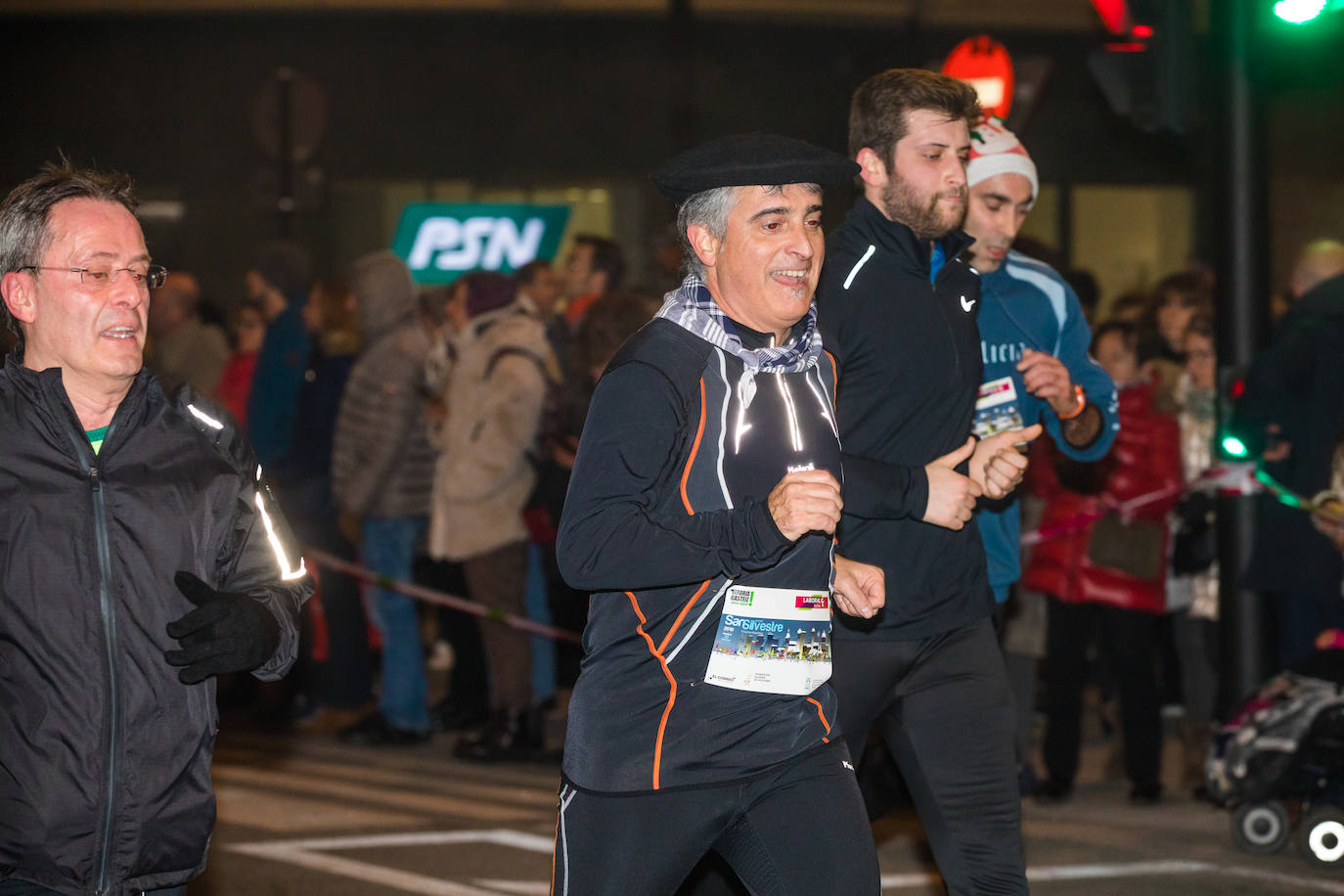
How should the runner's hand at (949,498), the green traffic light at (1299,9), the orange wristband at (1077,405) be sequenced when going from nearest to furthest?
the runner's hand at (949,498)
the orange wristband at (1077,405)
the green traffic light at (1299,9)

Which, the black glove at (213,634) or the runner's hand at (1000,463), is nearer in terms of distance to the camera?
the black glove at (213,634)

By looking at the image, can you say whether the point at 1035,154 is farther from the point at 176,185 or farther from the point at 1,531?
the point at 1,531

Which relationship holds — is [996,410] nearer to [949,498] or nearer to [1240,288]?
[949,498]

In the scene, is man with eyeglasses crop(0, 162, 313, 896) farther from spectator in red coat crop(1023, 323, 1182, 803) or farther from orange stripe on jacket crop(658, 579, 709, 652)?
spectator in red coat crop(1023, 323, 1182, 803)

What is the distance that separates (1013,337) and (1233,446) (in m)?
2.88

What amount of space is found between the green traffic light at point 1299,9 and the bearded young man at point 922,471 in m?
2.69

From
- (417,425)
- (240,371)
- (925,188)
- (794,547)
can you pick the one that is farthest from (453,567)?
(794,547)

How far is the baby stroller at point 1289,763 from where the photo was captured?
6809 millimetres

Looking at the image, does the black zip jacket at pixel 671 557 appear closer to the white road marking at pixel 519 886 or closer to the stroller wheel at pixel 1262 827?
the white road marking at pixel 519 886

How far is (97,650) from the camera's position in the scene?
129 inches

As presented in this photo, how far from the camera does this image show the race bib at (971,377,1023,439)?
17.0 ft

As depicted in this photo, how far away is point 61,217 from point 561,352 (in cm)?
662

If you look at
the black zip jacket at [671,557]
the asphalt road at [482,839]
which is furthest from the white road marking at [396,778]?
the black zip jacket at [671,557]

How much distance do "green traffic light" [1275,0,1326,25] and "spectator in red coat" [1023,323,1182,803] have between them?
1942 millimetres
